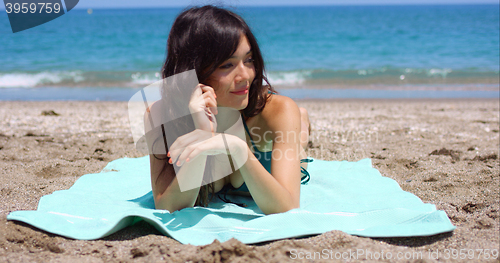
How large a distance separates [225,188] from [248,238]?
0.84m

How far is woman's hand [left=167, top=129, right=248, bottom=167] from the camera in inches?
72.7

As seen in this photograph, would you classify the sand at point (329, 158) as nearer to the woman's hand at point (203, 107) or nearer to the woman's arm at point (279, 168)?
the woman's arm at point (279, 168)

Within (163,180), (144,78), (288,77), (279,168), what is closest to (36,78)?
(144,78)

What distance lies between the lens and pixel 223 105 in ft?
7.36

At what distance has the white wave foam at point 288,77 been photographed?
1155cm

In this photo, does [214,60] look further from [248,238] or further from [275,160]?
[248,238]

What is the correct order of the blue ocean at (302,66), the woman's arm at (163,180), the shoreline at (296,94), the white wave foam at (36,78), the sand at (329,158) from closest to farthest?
the sand at (329,158)
the woman's arm at (163,180)
the shoreline at (296,94)
the blue ocean at (302,66)
the white wave foam at (36,78)

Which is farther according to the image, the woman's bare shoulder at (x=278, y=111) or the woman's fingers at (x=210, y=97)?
the woman's bare shoulder at (x=278, y=111)

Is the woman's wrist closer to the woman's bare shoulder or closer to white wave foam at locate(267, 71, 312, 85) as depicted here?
the woman's bare shoulder

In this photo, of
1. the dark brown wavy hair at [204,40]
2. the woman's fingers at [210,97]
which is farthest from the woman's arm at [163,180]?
the woman's fingers at [210,97]

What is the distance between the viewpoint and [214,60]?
2049mm

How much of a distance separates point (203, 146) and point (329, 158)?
259 cm

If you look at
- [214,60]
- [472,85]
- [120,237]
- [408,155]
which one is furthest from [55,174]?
[472,85]

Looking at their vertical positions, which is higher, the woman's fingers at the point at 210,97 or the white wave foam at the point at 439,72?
the woman's fingers at the point at 210,97
